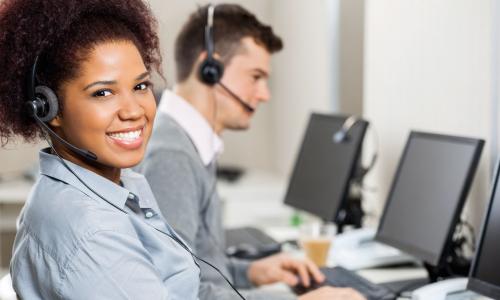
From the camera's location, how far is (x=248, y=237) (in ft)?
7.29

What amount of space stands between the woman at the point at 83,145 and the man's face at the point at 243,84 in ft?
2.20

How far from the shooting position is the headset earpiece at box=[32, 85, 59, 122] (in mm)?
1033

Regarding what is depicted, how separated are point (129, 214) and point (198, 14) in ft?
3.04

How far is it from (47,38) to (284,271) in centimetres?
90

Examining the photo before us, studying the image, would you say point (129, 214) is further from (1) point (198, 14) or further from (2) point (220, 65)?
(1) point (198, 14)

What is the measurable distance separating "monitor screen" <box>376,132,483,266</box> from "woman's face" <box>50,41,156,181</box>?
0.79 meters

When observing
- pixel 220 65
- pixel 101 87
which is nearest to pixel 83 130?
pixel 101 87

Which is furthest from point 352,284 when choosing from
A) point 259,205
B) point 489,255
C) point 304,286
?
point 259,205

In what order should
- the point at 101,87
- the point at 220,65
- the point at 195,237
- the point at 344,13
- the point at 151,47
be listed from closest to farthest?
the point at 101,87
the point at 151,47
the point at 195,237
the point at 220,65
the point at 344,13

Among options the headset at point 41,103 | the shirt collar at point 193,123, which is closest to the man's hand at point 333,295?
the shirt collar at point 193,123

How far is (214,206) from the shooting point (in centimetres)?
169

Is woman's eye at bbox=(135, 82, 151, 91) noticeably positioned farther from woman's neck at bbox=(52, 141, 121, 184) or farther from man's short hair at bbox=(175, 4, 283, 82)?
man's short hair at bbox=(175, 4, 283, 82)

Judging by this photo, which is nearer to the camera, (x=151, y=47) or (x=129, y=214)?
(x=129, y=214)

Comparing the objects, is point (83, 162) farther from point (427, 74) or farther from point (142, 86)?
point (427, 74)
